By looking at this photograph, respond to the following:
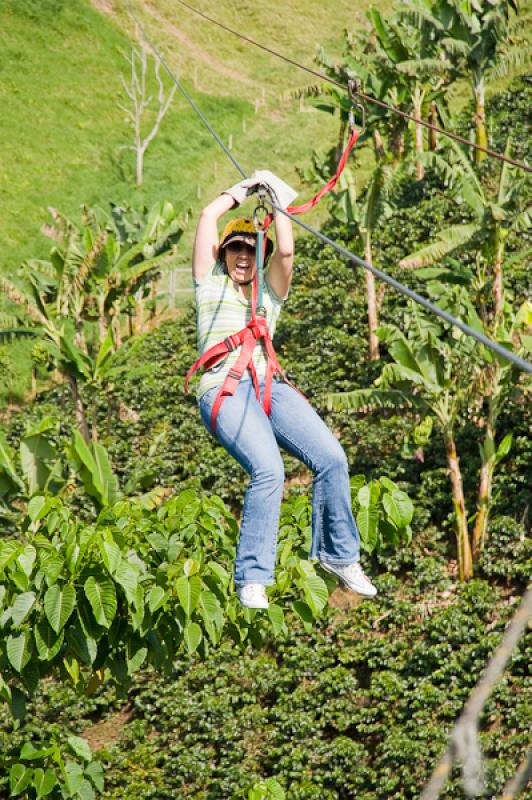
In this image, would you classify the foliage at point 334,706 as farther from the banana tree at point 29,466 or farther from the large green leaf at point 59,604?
the large green leaf at point 59,604

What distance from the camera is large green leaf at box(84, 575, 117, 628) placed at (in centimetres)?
612

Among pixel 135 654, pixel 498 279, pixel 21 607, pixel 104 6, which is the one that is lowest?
pixel 135 654

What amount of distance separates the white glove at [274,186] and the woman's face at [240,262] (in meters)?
0.25

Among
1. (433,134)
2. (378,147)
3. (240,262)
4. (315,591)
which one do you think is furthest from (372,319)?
(240,262)

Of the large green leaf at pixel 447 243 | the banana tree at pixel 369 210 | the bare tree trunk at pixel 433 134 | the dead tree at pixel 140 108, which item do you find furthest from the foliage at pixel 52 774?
the dead tree at pixel 140 108

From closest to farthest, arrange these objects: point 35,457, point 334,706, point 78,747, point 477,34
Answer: point 78,747, point 35,457, point 334,706, point 477,34

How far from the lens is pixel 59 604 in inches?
241

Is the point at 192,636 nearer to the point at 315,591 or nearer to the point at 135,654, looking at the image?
the point at 135,654

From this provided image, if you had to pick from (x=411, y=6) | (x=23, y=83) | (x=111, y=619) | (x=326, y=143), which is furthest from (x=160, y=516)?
(x=23, y=83)

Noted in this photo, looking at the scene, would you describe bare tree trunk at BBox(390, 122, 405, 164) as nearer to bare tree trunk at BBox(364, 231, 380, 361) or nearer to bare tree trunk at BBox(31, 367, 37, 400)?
bare tree trunk at BBox(364, 231, 380, 361)

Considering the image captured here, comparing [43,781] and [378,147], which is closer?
[43,781]

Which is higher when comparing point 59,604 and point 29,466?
point 59,604

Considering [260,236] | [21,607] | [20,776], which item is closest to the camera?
[260,236]

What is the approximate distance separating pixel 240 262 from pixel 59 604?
2480 millimetres
